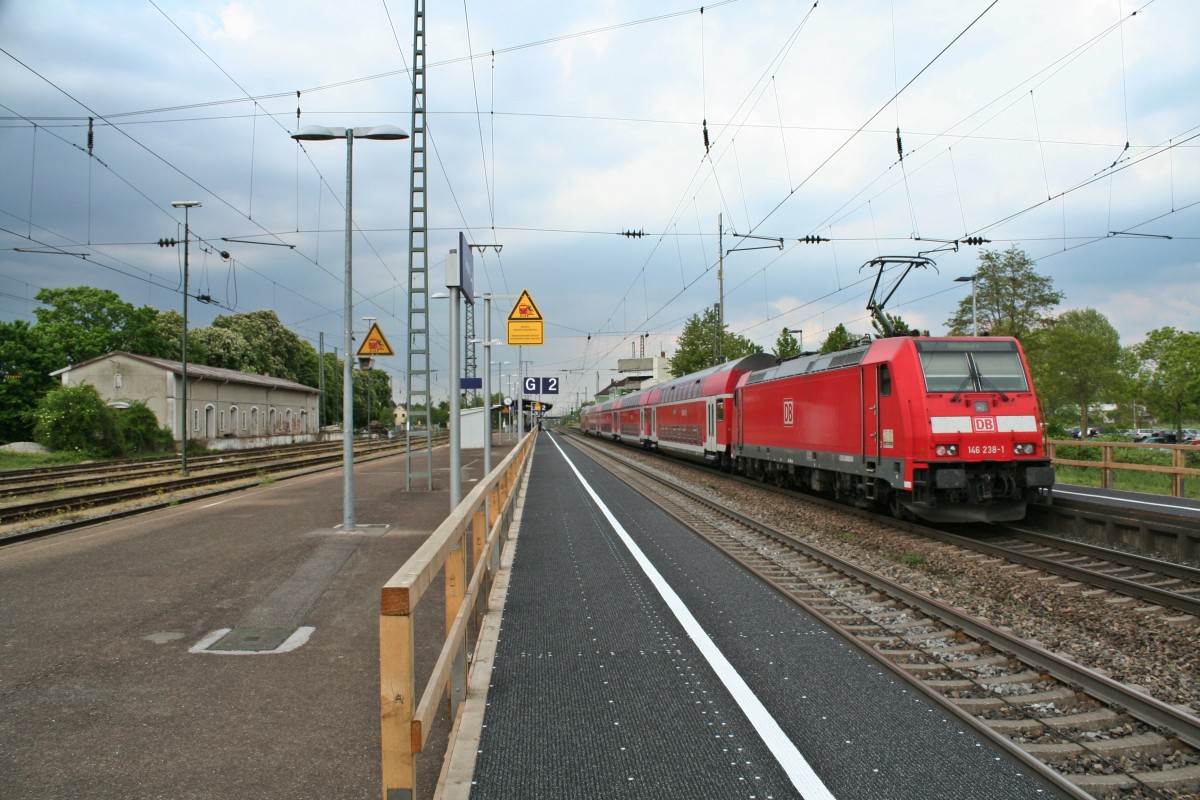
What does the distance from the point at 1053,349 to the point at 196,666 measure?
36698 mm

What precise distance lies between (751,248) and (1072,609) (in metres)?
21.0

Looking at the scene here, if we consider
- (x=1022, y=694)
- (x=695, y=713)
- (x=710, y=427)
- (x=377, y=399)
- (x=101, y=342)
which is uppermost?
(x=101, y=342)

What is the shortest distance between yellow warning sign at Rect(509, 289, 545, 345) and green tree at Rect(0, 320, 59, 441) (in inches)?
1471

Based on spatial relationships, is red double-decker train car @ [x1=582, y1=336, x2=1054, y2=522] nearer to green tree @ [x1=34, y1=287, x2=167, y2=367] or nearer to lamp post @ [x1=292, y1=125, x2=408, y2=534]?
lamp post @ [x1=292, y1=125, x2=408, y2=534]

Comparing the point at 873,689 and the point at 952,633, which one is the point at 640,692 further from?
the point at 952,633

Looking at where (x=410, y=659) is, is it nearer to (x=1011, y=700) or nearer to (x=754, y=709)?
(x=754, y=709)

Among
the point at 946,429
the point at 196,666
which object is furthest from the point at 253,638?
the point at 946,429

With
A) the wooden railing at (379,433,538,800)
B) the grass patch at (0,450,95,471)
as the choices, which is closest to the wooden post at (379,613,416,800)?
the wooden railing at (379,433,538,800)

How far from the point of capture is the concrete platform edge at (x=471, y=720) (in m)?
3.43

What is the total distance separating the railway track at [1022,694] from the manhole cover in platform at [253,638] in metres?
4.40

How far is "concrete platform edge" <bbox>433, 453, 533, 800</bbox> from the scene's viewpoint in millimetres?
3430

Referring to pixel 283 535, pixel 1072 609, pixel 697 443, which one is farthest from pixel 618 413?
pixel 1072 609

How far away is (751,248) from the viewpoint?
87.7ft

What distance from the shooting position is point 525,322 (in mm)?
16734
